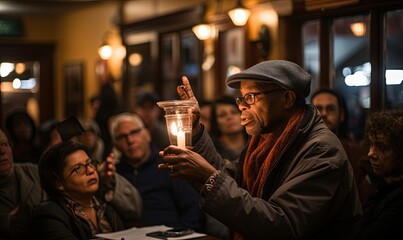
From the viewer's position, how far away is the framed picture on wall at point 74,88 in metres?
12.0

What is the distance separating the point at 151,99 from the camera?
Answer: 7336mm

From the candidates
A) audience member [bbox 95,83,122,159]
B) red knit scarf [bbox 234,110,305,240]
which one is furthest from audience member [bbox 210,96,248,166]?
red knit scarf [bbox 234,110,305,240]

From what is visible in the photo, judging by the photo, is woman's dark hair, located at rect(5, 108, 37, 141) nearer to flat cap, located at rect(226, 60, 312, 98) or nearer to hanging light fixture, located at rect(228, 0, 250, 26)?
hanging light fixture, located at rect(228, 0, 250, 26)

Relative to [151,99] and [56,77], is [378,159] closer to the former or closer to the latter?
[151,99]

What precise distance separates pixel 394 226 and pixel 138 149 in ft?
7.44

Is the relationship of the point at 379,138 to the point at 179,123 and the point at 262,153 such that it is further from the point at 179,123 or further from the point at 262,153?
the point at 179,123

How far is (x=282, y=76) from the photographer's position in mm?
2727

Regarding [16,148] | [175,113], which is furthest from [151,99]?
[175,113]

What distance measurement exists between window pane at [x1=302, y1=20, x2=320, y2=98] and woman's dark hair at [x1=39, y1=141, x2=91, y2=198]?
3344 millimetres

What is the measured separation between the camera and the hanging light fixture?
22.8ft

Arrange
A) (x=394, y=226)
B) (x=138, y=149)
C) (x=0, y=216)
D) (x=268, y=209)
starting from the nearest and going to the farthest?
(x=268, y=209) < (x=394, y=226) < (x=0, y=216) < (x=138, y=149)

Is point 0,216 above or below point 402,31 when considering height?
below

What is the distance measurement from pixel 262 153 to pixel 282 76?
0.35m

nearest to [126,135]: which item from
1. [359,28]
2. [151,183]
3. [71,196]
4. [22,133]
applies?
[151,183]
